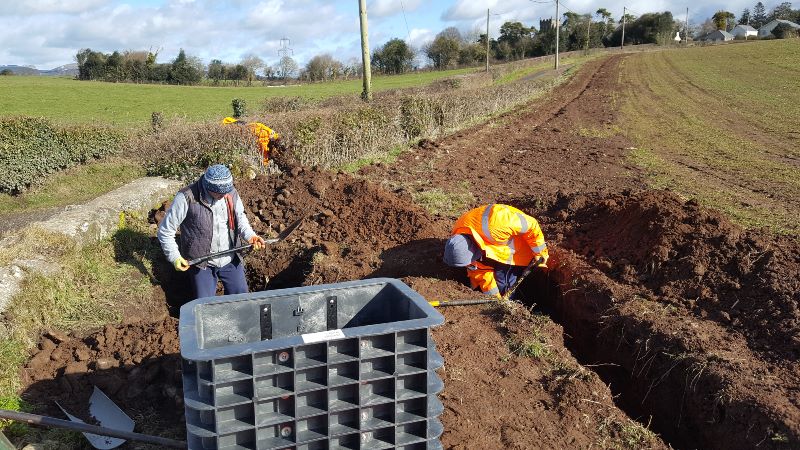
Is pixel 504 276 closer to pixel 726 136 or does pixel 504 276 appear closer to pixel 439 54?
pixel 726 136

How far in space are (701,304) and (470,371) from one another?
96.9 inches

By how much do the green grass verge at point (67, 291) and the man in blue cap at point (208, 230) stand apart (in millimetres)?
901

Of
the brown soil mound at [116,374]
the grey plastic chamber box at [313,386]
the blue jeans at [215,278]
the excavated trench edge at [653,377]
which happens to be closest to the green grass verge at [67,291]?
the brown soil mound at [116,374]

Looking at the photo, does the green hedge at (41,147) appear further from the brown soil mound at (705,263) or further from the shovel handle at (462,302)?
the brown soil mound at (705,263)

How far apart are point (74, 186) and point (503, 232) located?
892 cm

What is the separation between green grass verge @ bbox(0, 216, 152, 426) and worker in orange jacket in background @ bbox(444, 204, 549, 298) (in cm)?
323

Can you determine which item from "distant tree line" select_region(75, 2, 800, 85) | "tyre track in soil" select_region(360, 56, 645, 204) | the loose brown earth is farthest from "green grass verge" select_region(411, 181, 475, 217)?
"distant tree line" select_region(75, 2, 800, 85)

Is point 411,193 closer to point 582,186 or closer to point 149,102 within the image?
point 582,186

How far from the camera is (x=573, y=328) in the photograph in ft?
19.8

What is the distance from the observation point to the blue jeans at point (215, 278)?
5.54m

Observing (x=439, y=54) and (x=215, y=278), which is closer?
(x=215, y=278)

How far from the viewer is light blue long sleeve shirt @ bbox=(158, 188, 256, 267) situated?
5156 mm

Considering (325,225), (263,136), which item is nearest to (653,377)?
(325,225)

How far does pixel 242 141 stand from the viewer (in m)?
9.65
